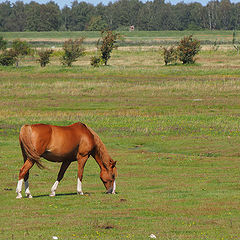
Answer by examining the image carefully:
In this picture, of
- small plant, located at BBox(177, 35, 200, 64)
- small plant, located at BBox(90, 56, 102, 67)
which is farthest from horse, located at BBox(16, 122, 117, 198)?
small plant, located at BBox(177, 35, 200, 64)

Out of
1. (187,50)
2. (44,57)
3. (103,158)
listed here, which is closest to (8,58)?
(44,57)

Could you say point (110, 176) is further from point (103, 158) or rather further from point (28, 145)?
point (28, 145)

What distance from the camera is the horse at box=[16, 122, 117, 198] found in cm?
1524

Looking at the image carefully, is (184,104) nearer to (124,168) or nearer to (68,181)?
(124,168)

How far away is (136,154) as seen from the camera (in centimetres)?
2739

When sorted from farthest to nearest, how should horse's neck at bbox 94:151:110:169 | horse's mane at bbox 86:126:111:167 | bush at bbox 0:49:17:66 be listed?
1. bush at bbox 0:49:17:66
2. horse's neck at bbox 94:151:110:169
3. horse's mane at bbox 86:126:111:167

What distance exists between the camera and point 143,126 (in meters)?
35.8

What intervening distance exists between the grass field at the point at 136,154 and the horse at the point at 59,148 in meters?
0.76

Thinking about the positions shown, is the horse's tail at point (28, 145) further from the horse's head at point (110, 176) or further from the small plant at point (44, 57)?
the small plant at point (44, 57)

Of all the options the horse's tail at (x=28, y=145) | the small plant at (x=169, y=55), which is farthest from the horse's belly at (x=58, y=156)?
the small plant at (x=169, y=55)

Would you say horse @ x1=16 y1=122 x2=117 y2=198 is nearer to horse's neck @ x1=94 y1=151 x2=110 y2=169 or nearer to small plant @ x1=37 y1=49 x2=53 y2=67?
horse's neck @ x1=94 y1=151 x2=110 y2=169

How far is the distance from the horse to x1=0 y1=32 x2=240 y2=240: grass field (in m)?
0.76

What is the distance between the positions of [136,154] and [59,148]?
1197 cm

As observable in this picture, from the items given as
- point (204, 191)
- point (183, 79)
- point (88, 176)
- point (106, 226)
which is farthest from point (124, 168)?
point (183, 79)
